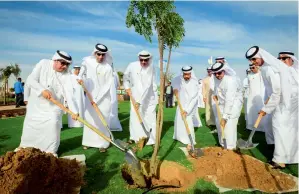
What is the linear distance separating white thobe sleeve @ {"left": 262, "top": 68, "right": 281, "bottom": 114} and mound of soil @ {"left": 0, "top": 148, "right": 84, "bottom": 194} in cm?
361

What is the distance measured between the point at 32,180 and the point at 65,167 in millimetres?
576

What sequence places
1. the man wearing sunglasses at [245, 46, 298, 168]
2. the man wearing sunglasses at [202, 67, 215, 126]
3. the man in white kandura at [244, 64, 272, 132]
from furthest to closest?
the man wearing sunglasses at [202, 67, 215, 126] → the man in white kandura at [244, 64, 272, 132] → the man wearing sunglasses at [245, 46, 298, 168]

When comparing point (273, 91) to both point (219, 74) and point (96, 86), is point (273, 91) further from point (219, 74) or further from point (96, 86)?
point (96, 86)

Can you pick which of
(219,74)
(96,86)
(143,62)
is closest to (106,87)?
(96,86)

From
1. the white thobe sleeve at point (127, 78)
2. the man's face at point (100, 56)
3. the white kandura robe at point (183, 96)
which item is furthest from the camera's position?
the white thobe sleeve at point (127, 78)

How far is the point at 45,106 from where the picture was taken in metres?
5.77

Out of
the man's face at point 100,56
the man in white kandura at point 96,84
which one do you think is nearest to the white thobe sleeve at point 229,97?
the man in white kandura at point 96,84

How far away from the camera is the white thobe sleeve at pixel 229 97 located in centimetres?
630

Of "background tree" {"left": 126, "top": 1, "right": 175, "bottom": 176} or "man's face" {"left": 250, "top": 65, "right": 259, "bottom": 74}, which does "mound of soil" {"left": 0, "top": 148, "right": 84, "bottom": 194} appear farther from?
"man's face" {"left": 250, "top": 65, "right": 259, "bottom": 74}

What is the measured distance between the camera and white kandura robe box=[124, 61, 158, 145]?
7.39 metres

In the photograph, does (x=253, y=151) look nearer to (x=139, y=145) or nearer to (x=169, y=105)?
(x=139, y=145)

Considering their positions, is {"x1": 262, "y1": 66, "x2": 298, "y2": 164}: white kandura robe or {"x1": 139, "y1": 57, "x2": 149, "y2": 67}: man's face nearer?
{"x1": 262, "y1": 66, "x2": 298, "y2": 164}: white kandura robe

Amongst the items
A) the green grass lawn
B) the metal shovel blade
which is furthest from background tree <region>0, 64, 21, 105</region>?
the metal shovel blade

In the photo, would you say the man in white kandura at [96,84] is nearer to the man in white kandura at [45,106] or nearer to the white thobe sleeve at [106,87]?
the white thobe sleeve at [106,87]
